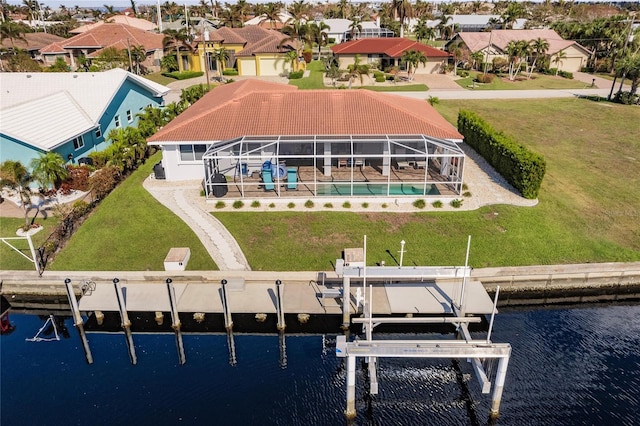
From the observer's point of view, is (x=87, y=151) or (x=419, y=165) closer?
(x=419, y=165)

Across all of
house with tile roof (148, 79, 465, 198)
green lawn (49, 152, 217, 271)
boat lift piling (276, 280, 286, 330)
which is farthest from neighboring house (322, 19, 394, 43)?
boat lift piling (276, 280, 286, 330)

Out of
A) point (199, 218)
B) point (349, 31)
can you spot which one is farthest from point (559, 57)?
point (199, 218)

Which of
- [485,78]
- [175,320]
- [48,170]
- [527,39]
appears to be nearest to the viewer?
[175,320]

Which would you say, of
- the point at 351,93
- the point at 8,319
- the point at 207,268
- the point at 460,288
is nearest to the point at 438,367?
the point at 460,288

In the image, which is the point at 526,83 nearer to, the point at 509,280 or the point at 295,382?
the point at 509,280

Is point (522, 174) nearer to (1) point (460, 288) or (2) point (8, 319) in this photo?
(1) point (460, 288)

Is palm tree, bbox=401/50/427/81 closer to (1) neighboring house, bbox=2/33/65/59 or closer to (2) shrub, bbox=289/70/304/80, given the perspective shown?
(2) shrub, bbox=289/70/304/80

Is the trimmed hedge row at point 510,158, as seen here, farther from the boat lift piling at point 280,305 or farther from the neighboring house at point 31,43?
the neighboring house at point 31,43
